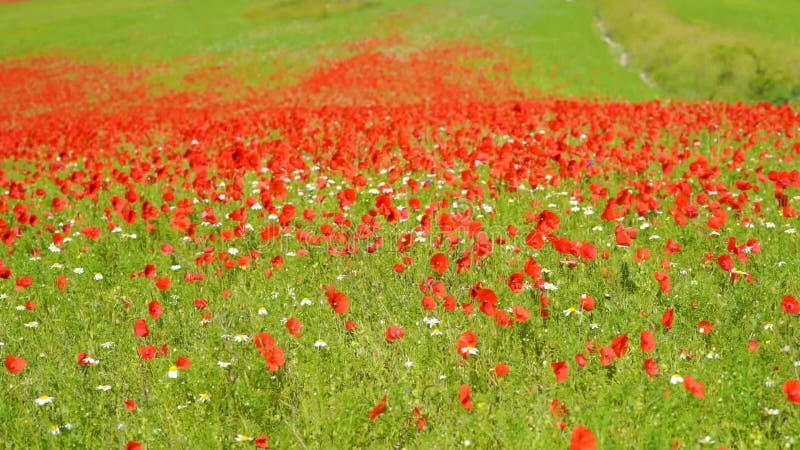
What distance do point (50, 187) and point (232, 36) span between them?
3051cm

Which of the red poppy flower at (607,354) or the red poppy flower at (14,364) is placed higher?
the red poppy flower at (14,364)

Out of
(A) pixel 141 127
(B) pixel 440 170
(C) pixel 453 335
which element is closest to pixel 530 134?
(B) pixel 440 170

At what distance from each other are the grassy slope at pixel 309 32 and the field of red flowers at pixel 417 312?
16.7 m

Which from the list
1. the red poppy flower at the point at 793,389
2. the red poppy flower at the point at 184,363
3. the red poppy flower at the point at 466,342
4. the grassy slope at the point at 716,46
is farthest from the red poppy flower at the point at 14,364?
the grassy slope at the point at 716,46

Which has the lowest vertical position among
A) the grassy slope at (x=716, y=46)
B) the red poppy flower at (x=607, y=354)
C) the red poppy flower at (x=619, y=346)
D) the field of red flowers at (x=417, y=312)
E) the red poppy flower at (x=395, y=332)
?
the grassy slope at (x=716, y=46)

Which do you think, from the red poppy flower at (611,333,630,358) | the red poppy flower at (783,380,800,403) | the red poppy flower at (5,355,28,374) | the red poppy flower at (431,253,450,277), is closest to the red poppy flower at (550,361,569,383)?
the red poppy flower at (611,333,630,358)

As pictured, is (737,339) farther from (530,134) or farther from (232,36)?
(232,36)

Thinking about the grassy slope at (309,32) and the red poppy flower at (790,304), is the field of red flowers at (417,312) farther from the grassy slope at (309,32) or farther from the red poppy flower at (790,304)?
the grassy slope at (309,32)

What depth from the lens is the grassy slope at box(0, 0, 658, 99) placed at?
27.1 metres

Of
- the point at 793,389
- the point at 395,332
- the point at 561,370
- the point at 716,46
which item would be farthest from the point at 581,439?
the point at 716,46

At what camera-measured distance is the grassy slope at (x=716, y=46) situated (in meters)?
20.6

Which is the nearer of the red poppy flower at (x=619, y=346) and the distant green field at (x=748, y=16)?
the red poppy flower at (x=619, y=346)

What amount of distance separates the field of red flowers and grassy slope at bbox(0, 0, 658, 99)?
1668 centimetres

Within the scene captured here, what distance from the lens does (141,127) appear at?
15.7 m
